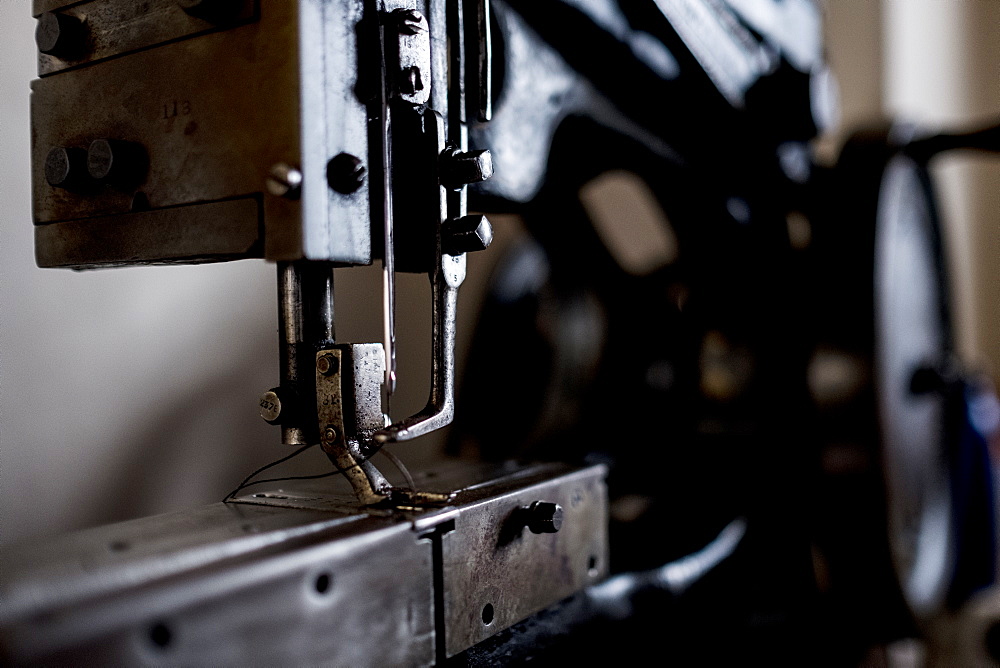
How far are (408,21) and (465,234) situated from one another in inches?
6.8

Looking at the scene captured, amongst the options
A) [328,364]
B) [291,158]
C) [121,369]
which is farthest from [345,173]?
[121,369]

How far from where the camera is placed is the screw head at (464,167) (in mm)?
668

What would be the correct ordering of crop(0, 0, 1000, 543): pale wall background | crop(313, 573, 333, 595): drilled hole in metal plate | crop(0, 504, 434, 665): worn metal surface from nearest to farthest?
crop(0, 504, 434, 665): worn metal surface
crop(313, 573, 333, 595): drilled hole in metal plate
crop(0, 0, 1000, 543): pale wall background

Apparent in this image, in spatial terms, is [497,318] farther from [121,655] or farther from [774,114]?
[121,655]

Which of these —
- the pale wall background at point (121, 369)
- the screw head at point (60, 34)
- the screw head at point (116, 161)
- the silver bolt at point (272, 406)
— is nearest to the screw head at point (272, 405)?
the silver bolt at point (272, 406)

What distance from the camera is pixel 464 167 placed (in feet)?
2.21

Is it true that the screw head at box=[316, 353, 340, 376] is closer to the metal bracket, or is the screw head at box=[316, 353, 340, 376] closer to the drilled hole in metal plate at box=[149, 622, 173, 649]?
the metal bracket

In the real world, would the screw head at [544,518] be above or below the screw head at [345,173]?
below

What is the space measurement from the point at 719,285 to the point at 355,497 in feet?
2.66

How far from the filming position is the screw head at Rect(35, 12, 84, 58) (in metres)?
0.69

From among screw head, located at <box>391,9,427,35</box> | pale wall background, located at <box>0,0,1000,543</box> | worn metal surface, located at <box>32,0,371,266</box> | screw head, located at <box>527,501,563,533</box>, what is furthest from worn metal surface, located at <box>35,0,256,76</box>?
screw head, located at <box>527,501,563,533</box>

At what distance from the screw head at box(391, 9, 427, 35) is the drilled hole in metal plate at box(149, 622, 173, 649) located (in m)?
0.45

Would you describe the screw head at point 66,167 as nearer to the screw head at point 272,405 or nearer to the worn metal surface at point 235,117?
the worn metal surface at point 235,117

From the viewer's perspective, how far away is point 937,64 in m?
2.47
